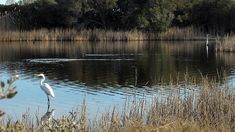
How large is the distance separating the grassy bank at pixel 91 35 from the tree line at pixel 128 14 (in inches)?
37.7

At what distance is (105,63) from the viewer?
2680cm

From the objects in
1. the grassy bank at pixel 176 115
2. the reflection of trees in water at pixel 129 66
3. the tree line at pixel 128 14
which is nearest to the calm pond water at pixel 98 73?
the reflection of trees in water at pixel 129 66

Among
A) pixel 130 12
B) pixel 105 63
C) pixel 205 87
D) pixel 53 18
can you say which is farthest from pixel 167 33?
pixel 205 87

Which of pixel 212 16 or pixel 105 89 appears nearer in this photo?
pixel 105 89

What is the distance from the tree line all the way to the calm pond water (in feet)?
35.6

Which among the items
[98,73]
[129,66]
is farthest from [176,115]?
[129,66]

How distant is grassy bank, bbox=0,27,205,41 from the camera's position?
44.9m

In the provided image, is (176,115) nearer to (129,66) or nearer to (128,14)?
(129,66)

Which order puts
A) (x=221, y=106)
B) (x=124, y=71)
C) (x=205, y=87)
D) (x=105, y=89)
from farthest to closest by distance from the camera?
(x=124, y=71), (x=105, y=89), (x=205, y=87), (x=221, y=106)

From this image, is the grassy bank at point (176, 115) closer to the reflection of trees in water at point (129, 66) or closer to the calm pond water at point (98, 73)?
the calm pond water at point (98, 73)

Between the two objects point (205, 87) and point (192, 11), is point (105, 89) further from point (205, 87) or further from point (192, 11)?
point (192, 11)

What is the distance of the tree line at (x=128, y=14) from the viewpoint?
47.0 meters

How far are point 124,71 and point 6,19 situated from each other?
2525cm

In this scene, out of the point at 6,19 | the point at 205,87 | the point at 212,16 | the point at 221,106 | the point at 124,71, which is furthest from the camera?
the point at 212,16
